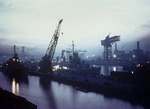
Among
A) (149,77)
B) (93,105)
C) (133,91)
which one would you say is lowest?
(93,105)

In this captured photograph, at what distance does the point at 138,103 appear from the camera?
28734 millimetres

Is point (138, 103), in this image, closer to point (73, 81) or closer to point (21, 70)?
point (73, 81)

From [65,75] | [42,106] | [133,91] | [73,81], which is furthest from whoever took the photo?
[65,75]

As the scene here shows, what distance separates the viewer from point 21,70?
67.6 m

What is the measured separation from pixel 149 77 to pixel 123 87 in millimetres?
7313

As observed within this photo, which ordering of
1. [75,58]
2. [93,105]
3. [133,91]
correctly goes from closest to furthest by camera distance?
[93,105] → [133,91] → [75,58]

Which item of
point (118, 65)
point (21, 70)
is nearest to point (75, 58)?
point (21, 70)

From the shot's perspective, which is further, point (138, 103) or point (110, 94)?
point (110, 94)

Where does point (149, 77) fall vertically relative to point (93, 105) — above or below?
above

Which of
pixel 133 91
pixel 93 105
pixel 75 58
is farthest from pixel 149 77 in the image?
pixel 75 58

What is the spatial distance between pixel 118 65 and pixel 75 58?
323ft

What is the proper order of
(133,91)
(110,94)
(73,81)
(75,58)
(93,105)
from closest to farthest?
1. (93,105)
2. (133,91)
3. (110,94)
4. (73,81)
5. (75,58)

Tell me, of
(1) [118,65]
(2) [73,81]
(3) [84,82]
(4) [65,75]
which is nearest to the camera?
(3) [84,82]

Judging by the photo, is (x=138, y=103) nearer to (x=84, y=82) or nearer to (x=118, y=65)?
(x=84, y=82)
